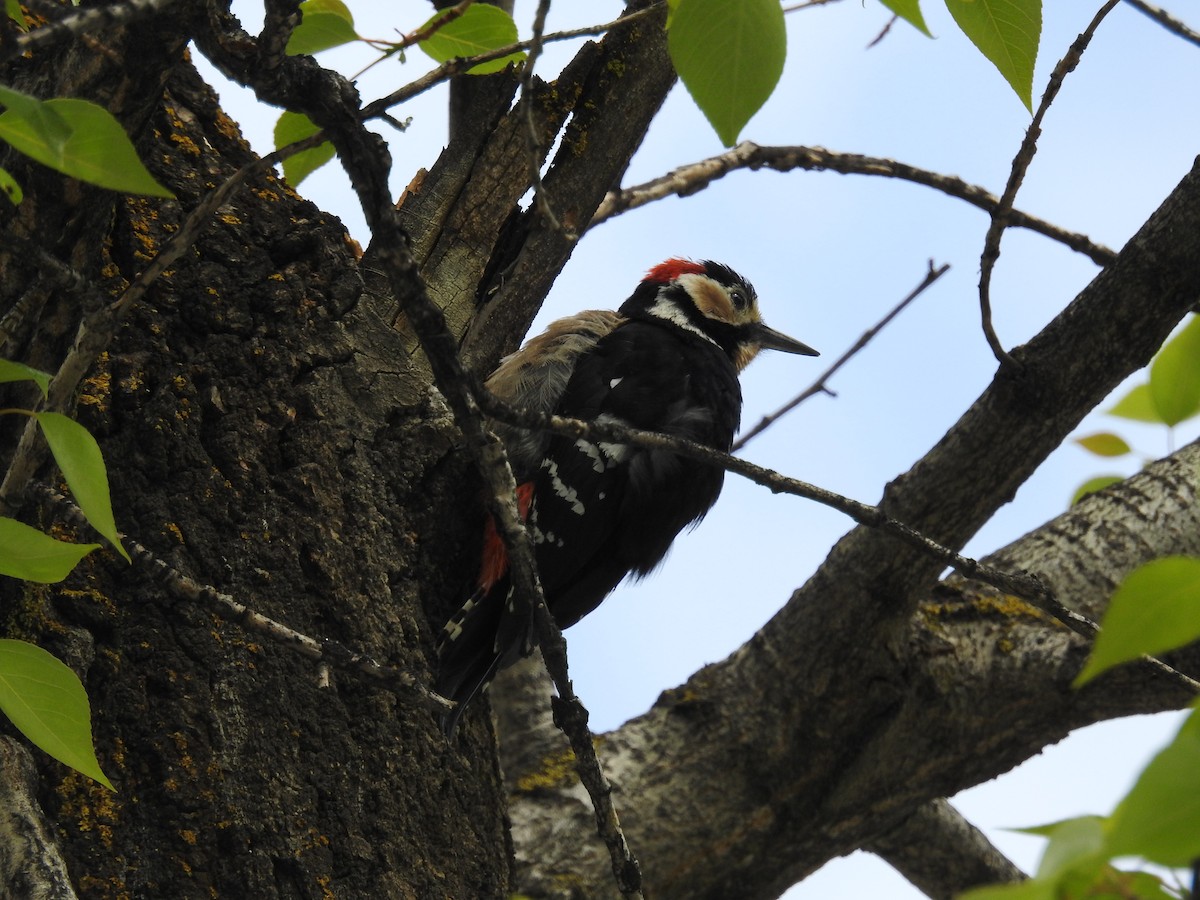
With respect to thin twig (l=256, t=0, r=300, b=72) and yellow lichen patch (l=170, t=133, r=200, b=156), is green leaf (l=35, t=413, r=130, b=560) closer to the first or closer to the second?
thin twig (l=256, t=0, r=300, b=72)

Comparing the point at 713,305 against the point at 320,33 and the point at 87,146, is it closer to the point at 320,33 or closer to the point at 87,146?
the point at 320,33

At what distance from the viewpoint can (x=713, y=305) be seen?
342 centimetres

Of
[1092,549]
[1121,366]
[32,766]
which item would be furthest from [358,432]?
[1092,549]

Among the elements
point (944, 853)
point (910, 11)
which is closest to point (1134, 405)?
point (910, 11)

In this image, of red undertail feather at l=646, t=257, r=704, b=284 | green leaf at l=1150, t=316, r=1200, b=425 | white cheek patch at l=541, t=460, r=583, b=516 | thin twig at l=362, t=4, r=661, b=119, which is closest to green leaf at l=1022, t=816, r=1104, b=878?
green leaf at l=1150, t=316, r=1200, b=425

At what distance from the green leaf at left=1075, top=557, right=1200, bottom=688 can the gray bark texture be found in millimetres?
504

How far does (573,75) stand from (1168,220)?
38.8 inches

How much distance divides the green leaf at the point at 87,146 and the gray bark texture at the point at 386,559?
1.01 feet

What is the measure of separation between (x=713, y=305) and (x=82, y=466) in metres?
2.60

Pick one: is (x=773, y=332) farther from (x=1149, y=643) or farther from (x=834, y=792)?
(x=1149, y=643)

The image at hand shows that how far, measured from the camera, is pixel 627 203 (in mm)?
2641

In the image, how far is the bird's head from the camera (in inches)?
129

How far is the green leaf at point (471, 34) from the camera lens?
1.19 metres

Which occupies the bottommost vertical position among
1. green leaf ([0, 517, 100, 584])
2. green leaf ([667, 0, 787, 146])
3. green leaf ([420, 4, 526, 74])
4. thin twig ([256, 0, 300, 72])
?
green leaf ([0, 517, 100, 584])
